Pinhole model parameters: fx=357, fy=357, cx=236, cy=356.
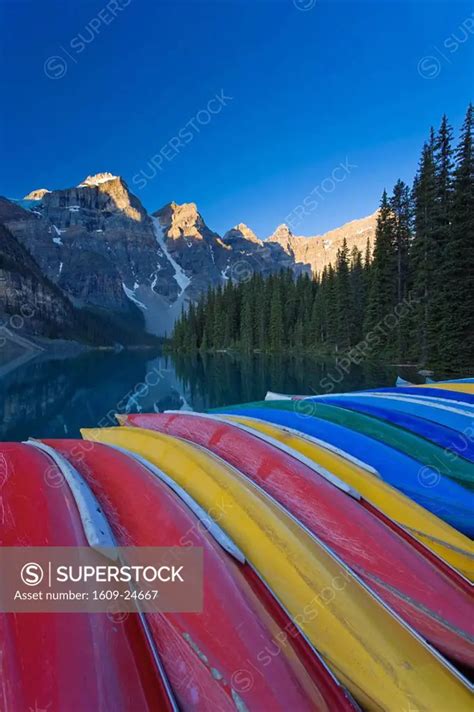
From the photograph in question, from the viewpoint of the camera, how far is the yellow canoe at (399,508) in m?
3.58

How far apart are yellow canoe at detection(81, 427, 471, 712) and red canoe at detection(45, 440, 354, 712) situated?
0.19 metres

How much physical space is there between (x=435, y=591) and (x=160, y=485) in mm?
2764

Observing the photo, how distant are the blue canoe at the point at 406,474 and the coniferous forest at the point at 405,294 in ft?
56.9

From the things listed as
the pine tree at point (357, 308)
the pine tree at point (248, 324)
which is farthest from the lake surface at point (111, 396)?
the pine tree at point (248, 324)

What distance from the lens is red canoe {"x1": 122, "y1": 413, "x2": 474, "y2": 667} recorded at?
2773 mm

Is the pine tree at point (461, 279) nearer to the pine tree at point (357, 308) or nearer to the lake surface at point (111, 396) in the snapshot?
the lake surface at point (111, 396)

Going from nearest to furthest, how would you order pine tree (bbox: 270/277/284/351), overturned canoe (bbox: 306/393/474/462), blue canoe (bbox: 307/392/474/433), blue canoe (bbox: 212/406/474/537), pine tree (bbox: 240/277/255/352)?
blue canoe (bbox: 212/406/474/537) → overturned canoe (bbox: 306/393/474/462) → blue canoe (bbox: 307/392/474/433) → pine tree (bbox: 270/277/284/351) → pine tree (bbox: 240/277/255/352)

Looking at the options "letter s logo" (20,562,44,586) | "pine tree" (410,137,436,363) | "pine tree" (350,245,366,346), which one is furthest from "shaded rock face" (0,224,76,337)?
"letter s logo" (20,562,44,586)

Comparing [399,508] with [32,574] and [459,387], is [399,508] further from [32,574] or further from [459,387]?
[459,387]

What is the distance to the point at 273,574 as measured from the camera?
2979 millimetres

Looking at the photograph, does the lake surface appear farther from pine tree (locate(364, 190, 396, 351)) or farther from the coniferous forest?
pine tree (locate(364, 190, 396, 351))

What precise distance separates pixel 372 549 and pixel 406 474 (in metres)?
1.97

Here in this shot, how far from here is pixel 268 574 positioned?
298 centimetres

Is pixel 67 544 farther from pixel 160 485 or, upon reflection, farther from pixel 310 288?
pixel 310 288
